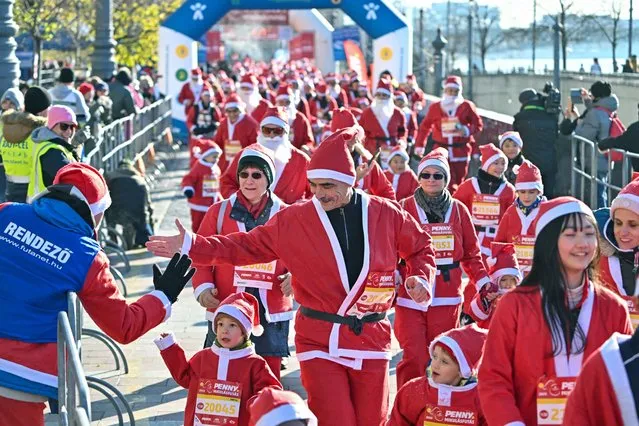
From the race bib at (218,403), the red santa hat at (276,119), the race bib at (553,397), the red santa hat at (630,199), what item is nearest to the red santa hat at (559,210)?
the race bib at (553,397)

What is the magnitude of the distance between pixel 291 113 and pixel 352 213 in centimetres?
1183

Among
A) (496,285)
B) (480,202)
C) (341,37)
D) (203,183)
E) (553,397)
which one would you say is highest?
(341,37)

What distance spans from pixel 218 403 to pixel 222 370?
0.17m

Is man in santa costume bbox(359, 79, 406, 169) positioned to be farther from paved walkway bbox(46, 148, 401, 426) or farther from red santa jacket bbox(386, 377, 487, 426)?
red santa jacket bbox(386, 377, 487, 426)

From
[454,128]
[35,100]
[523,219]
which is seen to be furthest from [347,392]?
[454,128]

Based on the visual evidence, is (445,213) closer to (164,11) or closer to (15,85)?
(15,85)

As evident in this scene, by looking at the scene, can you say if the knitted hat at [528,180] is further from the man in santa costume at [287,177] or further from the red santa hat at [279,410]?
the red santa hat at [279,410]

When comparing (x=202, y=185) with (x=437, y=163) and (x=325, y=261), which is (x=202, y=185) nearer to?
(x=437, y=163)

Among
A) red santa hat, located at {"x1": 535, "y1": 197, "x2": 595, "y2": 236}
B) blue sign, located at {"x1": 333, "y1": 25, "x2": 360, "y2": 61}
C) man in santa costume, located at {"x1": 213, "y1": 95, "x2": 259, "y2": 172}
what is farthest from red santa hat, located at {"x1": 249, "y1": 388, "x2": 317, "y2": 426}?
blue sign, located at {"x1": 333, "y1": 25, "x2": 360, "y2": 61}

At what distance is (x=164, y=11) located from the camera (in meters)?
44.0

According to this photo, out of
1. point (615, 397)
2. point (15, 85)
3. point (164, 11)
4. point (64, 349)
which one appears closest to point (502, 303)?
point (615, 397)

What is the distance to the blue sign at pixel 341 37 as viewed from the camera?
2347 inches

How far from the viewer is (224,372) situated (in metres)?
6.91

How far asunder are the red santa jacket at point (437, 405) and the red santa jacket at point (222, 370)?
704 mm
